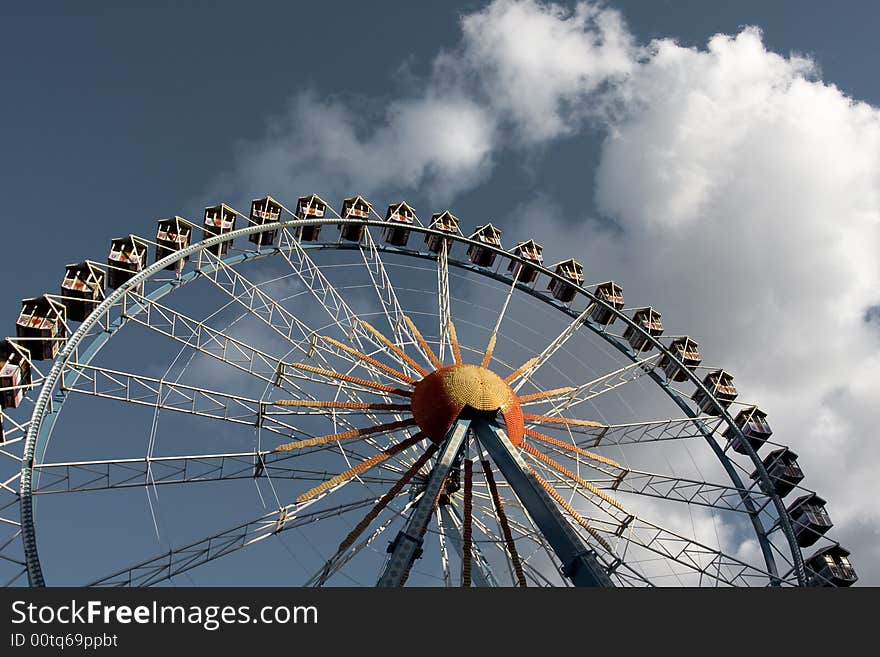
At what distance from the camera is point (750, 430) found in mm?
29188

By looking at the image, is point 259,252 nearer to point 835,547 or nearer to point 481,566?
point 481,566

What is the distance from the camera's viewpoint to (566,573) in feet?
46.1

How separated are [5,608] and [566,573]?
32.0 ft

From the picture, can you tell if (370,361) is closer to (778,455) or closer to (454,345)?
(454,345)

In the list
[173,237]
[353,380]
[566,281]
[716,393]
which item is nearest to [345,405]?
[353,380]

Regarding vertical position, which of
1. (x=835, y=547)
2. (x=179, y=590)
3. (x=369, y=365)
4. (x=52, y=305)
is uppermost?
(x=52, y=305)

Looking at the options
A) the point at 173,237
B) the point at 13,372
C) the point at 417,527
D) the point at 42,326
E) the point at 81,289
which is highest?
the point at 173,237

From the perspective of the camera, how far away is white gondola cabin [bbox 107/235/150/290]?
2000cm

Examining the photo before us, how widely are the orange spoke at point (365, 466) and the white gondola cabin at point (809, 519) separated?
1698 centimetres

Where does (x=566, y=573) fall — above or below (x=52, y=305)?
below

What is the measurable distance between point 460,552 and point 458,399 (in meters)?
6.68

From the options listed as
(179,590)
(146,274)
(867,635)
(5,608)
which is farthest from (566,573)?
(146,274)

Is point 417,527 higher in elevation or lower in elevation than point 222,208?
lower

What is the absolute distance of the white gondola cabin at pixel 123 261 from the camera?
65.6 feet
